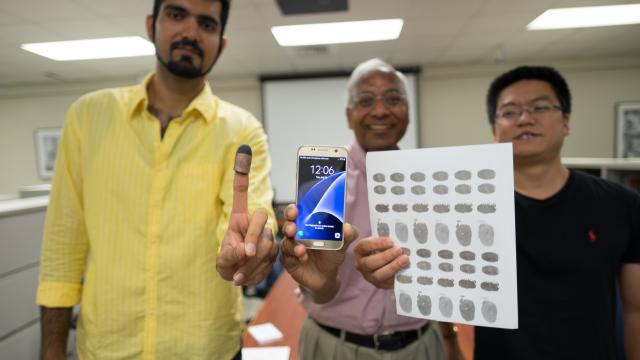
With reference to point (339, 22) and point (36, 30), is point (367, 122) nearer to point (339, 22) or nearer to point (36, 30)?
point (339, 22)

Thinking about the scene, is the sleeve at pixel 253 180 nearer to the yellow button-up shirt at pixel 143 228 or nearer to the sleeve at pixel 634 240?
the yellow button-up shirt at pixel 143 228

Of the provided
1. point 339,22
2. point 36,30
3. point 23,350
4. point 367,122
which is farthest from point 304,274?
point 36,30

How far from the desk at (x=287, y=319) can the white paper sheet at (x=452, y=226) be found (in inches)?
40.9

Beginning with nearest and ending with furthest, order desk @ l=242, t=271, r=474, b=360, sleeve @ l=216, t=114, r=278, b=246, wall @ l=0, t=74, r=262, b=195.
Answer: sleeve @ l=216, t=114, r=278, b=246 → desk @ l=242, t=271, r=474, b=360 → wall @ l=0, t=74, r=262, b=195

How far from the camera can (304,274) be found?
0.87m

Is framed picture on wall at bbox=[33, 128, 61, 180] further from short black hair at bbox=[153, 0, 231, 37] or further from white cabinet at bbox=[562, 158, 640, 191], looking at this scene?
white cabinet at bbox=[562, 158, 640, 191]

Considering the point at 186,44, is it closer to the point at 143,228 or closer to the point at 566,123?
the point at 143,228

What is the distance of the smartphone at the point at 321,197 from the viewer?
79 cm

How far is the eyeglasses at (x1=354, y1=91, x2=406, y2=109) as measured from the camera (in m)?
1.34

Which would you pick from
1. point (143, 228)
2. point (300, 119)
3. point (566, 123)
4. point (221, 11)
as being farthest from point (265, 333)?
point (300, 119)

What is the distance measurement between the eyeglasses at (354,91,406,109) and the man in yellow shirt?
48 centimetres

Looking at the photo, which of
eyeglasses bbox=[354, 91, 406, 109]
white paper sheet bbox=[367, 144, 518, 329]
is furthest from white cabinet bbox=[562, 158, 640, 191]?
white paper sheet bbox=[367, 144, 518, 329]

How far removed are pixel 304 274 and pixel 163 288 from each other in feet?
1.40

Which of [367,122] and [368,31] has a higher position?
[368,31]
